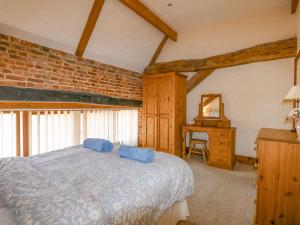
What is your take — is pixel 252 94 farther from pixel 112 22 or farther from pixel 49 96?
pixel 49 96

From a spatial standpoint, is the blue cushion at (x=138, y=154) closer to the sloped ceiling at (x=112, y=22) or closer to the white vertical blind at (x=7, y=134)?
the white vertical blind at (x=7, y=134)

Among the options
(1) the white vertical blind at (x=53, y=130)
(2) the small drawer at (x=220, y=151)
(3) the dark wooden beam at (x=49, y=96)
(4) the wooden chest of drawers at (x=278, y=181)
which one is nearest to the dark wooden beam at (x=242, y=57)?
(3) the dark wooden beam at (x=49, y=96)

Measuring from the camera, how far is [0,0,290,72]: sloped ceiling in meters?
2.41

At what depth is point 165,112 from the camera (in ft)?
14.3

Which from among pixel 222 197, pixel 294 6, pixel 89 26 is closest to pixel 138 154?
pixel 222 197

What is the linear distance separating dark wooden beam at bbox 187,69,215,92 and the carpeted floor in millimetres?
2105

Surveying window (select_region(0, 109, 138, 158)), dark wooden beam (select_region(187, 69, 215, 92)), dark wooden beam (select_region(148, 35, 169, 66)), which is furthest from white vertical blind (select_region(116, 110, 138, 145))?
dark wooden beam (select_region(187, 69, 215, 92))

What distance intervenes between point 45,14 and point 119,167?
94.8 inches

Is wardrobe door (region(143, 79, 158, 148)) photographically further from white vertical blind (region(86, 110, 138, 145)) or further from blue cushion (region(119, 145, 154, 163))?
blue cushion (region(119, 145, 154, 163))

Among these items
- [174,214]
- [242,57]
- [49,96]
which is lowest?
[174,214]

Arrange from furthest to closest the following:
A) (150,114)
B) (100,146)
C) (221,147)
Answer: (150,114), (221,147), (100,146)

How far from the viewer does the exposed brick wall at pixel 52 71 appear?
7.95ft

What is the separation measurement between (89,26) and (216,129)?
124 inches

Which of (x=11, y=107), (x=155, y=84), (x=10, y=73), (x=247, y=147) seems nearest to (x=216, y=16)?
(x=155, y=84)
